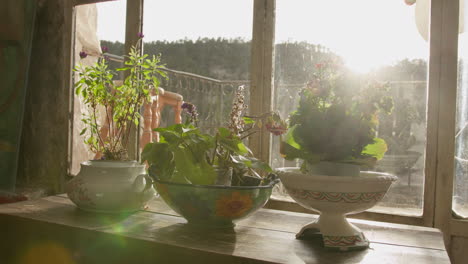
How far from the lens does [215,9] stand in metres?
2.33

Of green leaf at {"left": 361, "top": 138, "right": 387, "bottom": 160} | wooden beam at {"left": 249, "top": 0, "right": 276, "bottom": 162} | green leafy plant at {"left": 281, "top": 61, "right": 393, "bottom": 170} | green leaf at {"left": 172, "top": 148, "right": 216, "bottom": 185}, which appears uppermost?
wooden beam at {"left": 249, "top": 0, "right": 276, "bottom": 162}

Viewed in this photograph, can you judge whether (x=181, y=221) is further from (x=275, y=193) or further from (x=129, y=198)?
(x=275, y=193)

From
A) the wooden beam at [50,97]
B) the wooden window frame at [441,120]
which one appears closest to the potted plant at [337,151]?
the wooden window frame at [441,120]

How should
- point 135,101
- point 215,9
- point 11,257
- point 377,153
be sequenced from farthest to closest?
point 215,9
point 135,101
point 11,257
point 377,153

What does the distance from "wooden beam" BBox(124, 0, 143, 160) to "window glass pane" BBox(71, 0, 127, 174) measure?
4.4 inches

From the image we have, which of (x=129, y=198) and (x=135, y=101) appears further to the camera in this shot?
(x=135, y=101)

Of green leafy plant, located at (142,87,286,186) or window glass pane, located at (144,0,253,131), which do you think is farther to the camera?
window glass pane, located at (144,0,253,131)

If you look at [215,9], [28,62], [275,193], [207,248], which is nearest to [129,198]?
[207,248]

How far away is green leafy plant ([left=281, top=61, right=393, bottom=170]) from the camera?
1073 millimetres

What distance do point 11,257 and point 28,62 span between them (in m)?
1.57

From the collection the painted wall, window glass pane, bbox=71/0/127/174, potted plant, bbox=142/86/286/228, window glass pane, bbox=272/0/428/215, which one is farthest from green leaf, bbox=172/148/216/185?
the painted wall

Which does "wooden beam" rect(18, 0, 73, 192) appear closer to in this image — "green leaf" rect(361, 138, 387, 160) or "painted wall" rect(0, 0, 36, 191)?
"painted wall" rect(0, 0, 36, 191)

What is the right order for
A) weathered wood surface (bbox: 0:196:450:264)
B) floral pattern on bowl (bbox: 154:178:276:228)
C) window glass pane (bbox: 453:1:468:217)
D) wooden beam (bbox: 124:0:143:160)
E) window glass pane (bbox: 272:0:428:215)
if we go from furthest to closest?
wooden beam (bbox: 124:0:143:160) → window glass pane (bbox: 272:0:428:215) → window glass pane (bbox: 453:1:468:217) → floral pattern on bowl (bbox: 154:178:276:228) → weathered wood surface (bbox: 0:196:450:264)

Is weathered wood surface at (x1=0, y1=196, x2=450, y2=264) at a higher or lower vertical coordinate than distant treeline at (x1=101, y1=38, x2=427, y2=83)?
lower
